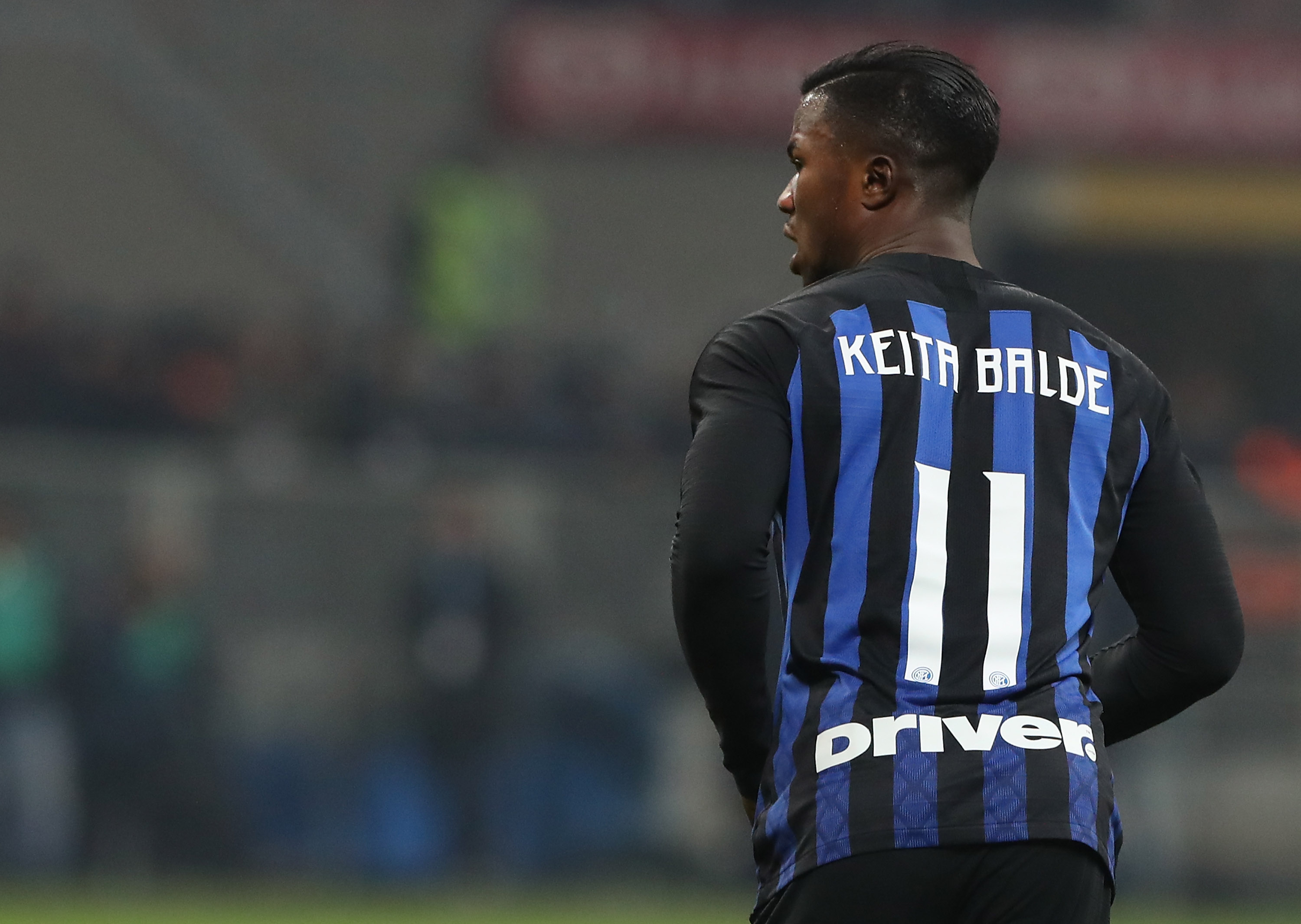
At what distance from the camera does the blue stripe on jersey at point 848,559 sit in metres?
2.43

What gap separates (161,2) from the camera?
629 inches

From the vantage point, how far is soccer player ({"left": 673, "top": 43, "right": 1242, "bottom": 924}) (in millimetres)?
2391

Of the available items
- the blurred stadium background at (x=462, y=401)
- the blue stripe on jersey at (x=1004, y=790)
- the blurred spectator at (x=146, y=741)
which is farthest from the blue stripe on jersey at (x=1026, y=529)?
the blurred spectator at (x=146, y=741)

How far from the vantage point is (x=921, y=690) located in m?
2.43

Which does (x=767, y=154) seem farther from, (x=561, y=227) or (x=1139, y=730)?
(x=1139, y=730)

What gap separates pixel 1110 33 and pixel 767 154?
10.2 ft

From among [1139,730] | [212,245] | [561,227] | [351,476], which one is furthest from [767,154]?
[1139,730]

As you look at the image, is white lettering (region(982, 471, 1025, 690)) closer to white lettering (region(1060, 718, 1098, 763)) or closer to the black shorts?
white lettering (region(1060, 718, 1098, 763))

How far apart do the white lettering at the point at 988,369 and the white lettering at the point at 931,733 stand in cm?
39

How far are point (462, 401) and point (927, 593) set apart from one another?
961 cm

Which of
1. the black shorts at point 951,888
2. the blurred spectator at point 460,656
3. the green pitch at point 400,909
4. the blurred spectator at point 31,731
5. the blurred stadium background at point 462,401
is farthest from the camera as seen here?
the blurred spectator at point 460,656

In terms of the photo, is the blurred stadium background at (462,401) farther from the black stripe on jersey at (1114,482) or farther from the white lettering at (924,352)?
the white lettering at (924,352)

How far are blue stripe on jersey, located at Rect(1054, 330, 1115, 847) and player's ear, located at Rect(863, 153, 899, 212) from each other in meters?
0.30

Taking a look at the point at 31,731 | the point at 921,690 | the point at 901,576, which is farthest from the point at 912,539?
the point at 31,731
